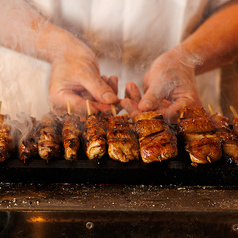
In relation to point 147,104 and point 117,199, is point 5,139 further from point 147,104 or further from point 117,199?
point 147,104

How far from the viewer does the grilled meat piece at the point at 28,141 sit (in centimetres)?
247

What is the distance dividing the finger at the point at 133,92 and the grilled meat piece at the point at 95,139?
1286 millimetres

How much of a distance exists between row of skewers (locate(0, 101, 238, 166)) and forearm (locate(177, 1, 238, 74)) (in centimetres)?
136

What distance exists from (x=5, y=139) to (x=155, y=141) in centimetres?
167

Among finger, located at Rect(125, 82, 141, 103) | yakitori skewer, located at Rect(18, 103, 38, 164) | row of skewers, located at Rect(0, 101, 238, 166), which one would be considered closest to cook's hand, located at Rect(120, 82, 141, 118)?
finger, located at Rect(125, 82, 141, 103)

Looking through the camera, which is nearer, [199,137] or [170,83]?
[199,137]

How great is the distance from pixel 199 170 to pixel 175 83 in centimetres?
203

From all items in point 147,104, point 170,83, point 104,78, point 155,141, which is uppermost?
point 104,78

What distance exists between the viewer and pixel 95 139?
2574 mm

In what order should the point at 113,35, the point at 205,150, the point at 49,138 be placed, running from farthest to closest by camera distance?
the point at 113,35 < the point at 49,138 < the point at 205,150

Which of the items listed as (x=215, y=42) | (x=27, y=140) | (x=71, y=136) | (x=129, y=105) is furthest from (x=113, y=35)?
(x=27, y=140)

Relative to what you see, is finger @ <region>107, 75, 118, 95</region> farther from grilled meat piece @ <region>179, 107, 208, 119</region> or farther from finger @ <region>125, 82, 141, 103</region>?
grilled meat piece @ <region>179, 107, 208, 119</region>

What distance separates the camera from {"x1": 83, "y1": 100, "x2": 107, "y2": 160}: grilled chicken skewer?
248 centimetres

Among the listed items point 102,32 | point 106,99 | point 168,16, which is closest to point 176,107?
point 106,99
